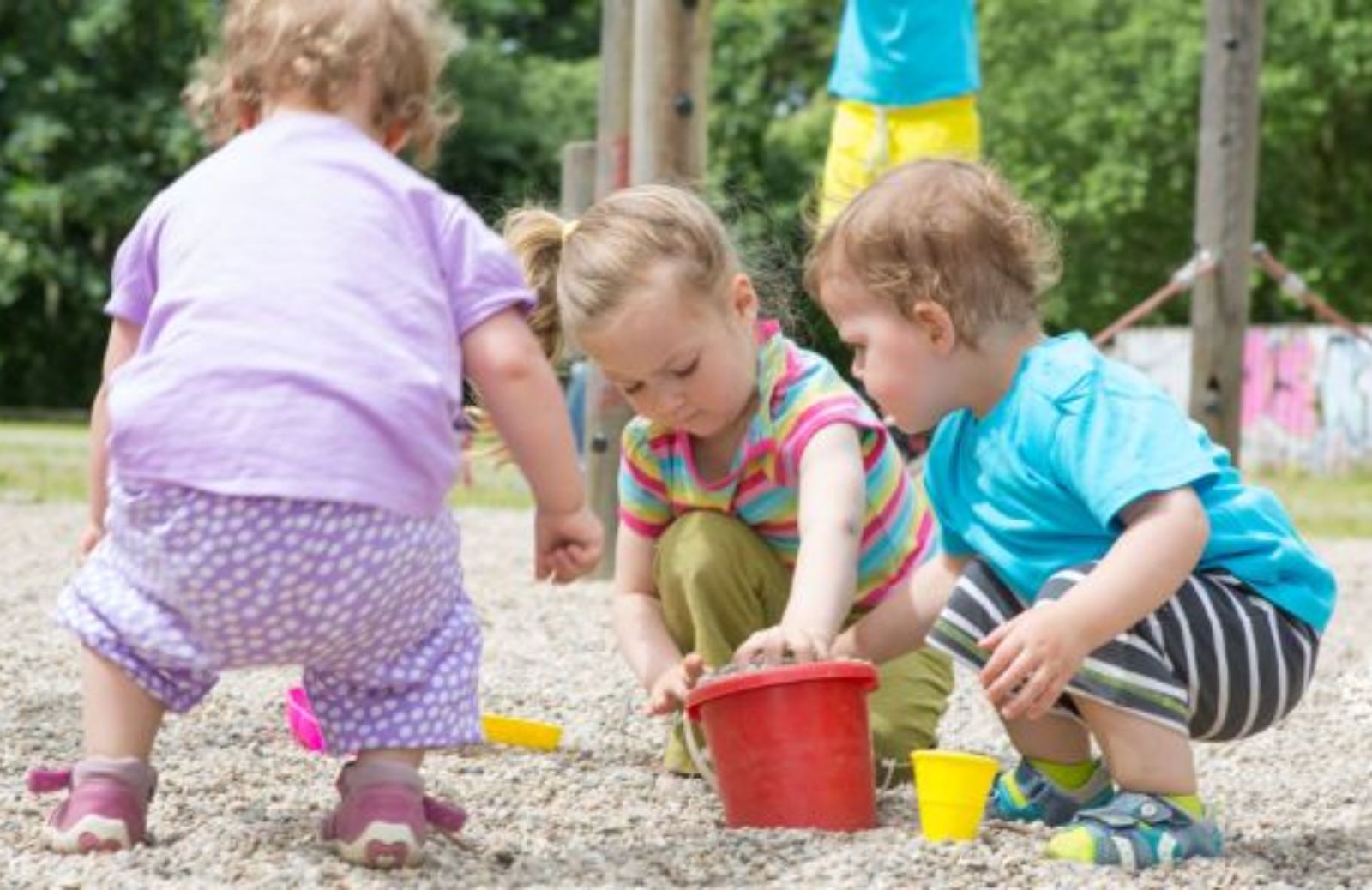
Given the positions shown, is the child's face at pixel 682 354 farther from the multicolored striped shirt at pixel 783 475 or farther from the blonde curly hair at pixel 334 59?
the blonde curly hair at pixel 334 59

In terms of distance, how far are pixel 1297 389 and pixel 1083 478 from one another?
1841 centimetres

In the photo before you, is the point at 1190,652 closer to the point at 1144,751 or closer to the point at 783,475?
the point at 1144,751

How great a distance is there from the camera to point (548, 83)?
27.6m

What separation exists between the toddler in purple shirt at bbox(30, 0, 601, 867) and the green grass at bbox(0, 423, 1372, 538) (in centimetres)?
350

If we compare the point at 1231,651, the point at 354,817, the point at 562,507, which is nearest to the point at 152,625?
the point at 354,817

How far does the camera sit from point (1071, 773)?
2895 millimetres

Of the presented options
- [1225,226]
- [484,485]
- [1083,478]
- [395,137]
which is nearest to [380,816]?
[395,137]

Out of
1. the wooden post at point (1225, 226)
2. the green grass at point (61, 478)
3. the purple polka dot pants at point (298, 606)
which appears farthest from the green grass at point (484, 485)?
the purple polka dot pants at point (298, 606)

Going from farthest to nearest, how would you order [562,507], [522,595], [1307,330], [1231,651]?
[1307,330] → [522,595] → [1231,651] → [562,507]

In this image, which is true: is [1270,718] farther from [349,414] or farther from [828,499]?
[349,414]

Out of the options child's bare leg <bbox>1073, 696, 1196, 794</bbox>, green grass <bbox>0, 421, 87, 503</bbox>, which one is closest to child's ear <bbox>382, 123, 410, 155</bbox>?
child's bare leg <bbox>1073, 696, 1196, 794</bbox>

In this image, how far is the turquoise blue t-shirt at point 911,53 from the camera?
6227 millimetres

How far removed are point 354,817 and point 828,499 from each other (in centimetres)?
84

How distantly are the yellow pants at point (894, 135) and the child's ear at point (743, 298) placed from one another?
3.15 m
